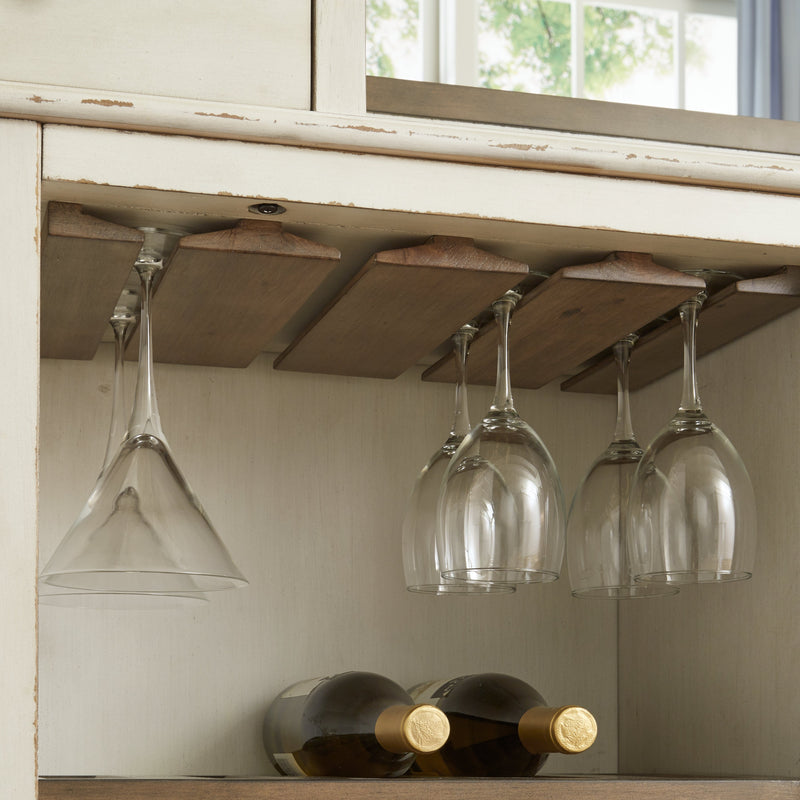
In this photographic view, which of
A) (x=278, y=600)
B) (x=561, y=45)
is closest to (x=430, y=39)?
(x=561, y=45)

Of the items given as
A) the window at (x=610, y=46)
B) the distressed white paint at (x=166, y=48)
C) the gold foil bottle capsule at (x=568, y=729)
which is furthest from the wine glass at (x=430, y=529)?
the window at (x=610, y=46)

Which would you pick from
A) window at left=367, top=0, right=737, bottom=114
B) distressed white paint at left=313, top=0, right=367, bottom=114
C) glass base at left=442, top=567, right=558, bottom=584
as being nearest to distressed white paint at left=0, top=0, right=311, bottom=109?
distressed white paint at left=313, top=0, right=367, bottom=114

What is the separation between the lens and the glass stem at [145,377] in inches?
34.2

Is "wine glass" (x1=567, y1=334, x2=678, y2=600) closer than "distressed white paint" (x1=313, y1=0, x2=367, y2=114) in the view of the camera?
No

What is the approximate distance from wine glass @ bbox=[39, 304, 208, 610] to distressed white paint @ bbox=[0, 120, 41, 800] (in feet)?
0.56

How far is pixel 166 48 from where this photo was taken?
0.76 metres

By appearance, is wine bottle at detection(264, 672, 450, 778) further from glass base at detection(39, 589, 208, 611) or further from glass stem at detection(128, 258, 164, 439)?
glass stem at detection(128, 258, 164, 439)

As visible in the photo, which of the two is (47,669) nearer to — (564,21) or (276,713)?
(276,713)

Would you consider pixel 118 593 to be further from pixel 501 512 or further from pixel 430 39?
pixel 430 39

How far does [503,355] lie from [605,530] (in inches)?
7.1

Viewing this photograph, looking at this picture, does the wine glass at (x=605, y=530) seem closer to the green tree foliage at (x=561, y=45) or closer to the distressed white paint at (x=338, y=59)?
the distressed white paint at (x=338, y=59)

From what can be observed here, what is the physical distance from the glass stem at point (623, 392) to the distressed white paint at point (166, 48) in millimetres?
407

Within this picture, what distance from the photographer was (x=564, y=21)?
2918 mm

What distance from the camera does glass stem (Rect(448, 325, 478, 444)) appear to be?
3.34ft
